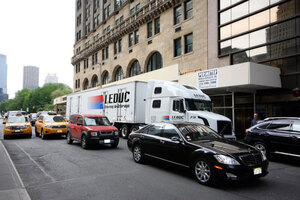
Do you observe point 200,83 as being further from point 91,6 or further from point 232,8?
point 91,6

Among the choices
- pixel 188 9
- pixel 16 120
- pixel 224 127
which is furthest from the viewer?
pixel 188 9

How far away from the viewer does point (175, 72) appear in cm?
2189

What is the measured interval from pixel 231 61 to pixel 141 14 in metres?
15.4

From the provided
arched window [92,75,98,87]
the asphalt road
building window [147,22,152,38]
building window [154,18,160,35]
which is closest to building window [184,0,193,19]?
building window [154,18,160,35]

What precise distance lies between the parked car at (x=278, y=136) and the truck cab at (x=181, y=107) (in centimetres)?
138

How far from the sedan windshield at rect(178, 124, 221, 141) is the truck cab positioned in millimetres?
3552

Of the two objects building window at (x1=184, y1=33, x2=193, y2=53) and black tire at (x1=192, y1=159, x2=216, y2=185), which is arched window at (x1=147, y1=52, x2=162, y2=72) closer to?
building window at (x1=184, y1=33, x2=193, y2=53)

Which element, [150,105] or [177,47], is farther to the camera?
[177,47]

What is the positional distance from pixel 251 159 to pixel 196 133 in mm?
1651

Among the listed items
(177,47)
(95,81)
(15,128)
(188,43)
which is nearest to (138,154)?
(15,128)

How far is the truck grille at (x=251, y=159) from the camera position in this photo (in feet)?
18.1

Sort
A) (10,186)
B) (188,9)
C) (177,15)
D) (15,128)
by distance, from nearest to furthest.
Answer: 1. (10,186)
2. (15,128)
3. (188,9)
4. (177,15)

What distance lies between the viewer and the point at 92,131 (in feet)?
36.4

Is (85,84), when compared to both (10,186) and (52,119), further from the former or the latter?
(10,186)
